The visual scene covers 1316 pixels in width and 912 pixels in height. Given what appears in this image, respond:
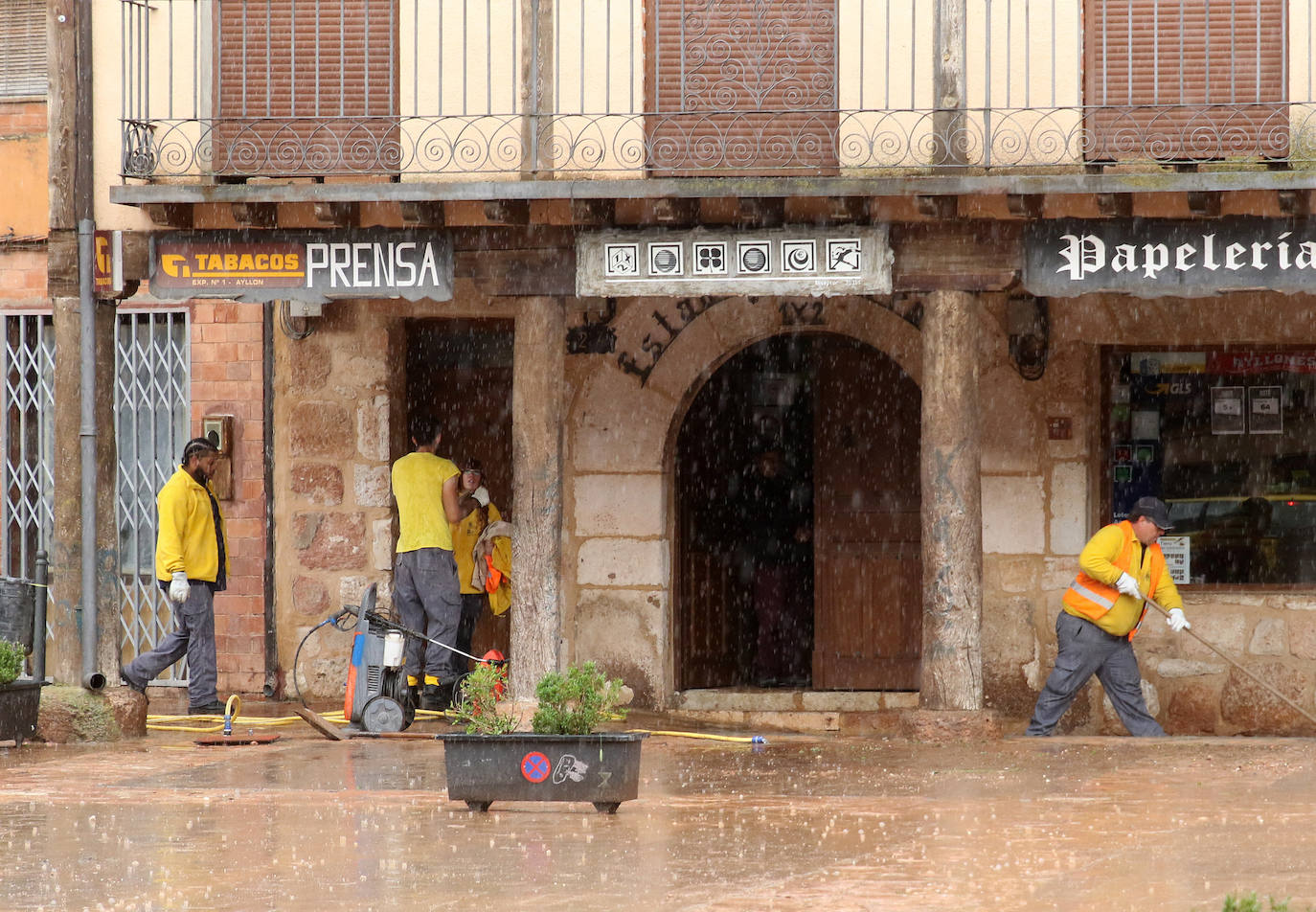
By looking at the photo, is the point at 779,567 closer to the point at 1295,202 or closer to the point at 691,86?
the point at 691,86

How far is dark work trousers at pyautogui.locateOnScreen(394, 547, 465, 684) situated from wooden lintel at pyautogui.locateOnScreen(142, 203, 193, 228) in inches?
92.3

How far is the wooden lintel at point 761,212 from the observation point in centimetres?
1107

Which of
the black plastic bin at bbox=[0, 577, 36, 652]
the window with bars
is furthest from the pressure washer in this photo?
the window with bars

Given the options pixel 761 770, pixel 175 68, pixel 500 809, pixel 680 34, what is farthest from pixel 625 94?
pixel 500 809

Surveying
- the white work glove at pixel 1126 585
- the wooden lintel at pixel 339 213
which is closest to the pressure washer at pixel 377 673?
the wooden lintel at pixel 339 213

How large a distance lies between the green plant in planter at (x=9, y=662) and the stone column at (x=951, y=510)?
484 centimetres

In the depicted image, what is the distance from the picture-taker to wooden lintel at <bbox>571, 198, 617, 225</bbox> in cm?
1117

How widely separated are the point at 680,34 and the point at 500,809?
17.2 ft

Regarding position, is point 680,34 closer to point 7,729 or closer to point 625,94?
point 625,94

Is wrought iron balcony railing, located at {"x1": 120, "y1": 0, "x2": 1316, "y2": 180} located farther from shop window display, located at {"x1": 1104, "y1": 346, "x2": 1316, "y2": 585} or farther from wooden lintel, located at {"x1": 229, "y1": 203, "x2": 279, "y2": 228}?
shop window display, located at {"x1": 1104, "y1": 346, "x2": 1316, "y2": 585}

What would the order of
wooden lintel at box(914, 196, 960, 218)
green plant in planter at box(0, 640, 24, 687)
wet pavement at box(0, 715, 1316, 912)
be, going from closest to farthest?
1. wet pavement at box(0, 715, 1316, 912)
2. green plant in planter at box(0, 640, 24, 687)
3. wooden lintel at box(914, 196, 960, 218)

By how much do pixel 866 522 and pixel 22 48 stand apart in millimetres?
6544

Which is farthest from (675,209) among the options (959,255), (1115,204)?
(1115,204)

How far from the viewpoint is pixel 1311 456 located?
12.6 metres
